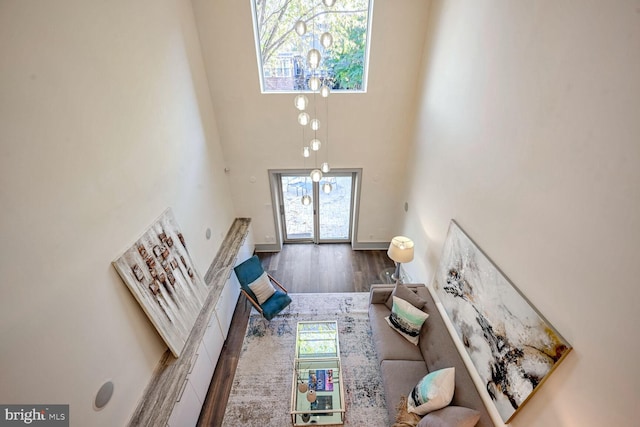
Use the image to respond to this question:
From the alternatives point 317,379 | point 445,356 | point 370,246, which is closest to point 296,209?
point 370,246

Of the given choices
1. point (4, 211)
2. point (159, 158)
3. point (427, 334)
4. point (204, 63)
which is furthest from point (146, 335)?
point (204, 63)

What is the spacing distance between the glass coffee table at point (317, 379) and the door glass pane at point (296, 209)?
107 inches

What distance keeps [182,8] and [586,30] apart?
440 centimetres

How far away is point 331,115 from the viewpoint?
15.3 feet

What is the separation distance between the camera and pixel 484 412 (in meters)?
2.43

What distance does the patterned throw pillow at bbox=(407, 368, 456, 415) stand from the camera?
8.54ft

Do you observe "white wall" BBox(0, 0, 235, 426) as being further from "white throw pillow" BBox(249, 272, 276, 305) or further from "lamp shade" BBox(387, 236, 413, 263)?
"lamp shade" BBox(387, 236, 413, 263)

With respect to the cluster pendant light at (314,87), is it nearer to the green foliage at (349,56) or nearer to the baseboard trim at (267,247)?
the green foliage at (349,56)

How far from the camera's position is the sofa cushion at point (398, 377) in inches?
116

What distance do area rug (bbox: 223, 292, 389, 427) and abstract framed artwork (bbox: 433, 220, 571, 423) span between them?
1429mm

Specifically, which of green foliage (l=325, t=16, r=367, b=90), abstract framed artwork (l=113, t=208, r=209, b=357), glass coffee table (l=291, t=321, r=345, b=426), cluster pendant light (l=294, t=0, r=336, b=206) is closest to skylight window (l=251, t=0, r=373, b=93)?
green foliage (l=325, t=16, r=367, b=90)

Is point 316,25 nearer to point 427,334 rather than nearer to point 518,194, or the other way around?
point 518,194

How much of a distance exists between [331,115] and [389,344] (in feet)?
12.5

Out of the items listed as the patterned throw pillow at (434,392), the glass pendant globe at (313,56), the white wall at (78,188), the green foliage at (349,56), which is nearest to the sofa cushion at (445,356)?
the patterned throw pillow at (434,392)
